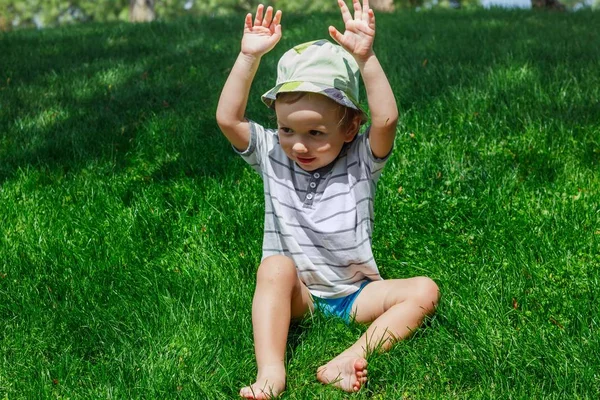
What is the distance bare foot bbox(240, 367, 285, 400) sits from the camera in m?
2.75

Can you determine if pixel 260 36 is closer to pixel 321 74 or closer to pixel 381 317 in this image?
pixel 321 74

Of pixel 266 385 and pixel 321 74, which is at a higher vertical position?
pixel 321 74

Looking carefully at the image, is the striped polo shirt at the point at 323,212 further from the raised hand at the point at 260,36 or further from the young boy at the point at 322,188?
the raised hand at the point at 260,36

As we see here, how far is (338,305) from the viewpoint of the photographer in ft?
11.0

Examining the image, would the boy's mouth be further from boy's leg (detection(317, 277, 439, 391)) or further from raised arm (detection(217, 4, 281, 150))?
boy's leg (detection(317, 277, 439, 391))

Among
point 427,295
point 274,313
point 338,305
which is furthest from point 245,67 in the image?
point 427,295

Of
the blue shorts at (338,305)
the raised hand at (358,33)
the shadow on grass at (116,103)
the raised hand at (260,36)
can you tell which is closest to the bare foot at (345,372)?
the blue shorts at (338,305)

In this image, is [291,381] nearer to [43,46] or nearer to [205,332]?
[205,332]

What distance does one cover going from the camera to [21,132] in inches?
221

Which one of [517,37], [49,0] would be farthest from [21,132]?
[49,0]

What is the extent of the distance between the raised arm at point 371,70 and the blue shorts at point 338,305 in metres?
0.68

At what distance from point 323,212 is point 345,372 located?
2.30 ft

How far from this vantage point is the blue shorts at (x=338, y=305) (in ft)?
10.9

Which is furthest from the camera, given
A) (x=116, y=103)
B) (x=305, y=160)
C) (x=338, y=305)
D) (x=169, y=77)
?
(x=169, y=77)
